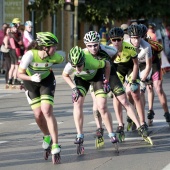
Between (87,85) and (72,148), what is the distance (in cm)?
94

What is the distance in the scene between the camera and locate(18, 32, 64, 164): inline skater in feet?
33.8

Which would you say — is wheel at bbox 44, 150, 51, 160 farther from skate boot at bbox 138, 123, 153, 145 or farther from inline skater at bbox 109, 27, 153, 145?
inline skater at bbox 109, 27, 153, 145

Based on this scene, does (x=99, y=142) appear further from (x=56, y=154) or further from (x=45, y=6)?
(x=45, y=6)

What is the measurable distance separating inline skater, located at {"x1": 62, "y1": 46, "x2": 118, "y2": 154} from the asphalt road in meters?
0.34

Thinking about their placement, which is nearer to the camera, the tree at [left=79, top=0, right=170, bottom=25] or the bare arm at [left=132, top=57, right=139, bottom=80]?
the bare arm at [left=132, top=57, right=139, bottom=80]

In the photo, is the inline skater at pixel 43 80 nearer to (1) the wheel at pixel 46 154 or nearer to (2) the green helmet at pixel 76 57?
(1) the wheel at pixel 46 154

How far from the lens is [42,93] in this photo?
10469 mm

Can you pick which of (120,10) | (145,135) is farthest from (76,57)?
(120,10)

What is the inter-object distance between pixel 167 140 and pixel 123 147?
1.01 metres

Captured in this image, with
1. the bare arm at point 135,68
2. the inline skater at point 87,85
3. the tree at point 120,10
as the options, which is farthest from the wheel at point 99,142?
the tree at point 120,10

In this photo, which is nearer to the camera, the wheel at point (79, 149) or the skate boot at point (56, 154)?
the skate boot at point (56, 154)

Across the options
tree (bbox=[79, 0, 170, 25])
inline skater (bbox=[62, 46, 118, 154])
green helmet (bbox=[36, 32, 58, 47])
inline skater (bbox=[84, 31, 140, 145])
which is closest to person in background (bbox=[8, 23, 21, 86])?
inline skater (bbox=[84, 31, 140, 145])

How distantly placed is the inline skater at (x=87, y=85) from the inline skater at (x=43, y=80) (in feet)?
1.26

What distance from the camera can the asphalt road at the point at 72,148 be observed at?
393 inches
